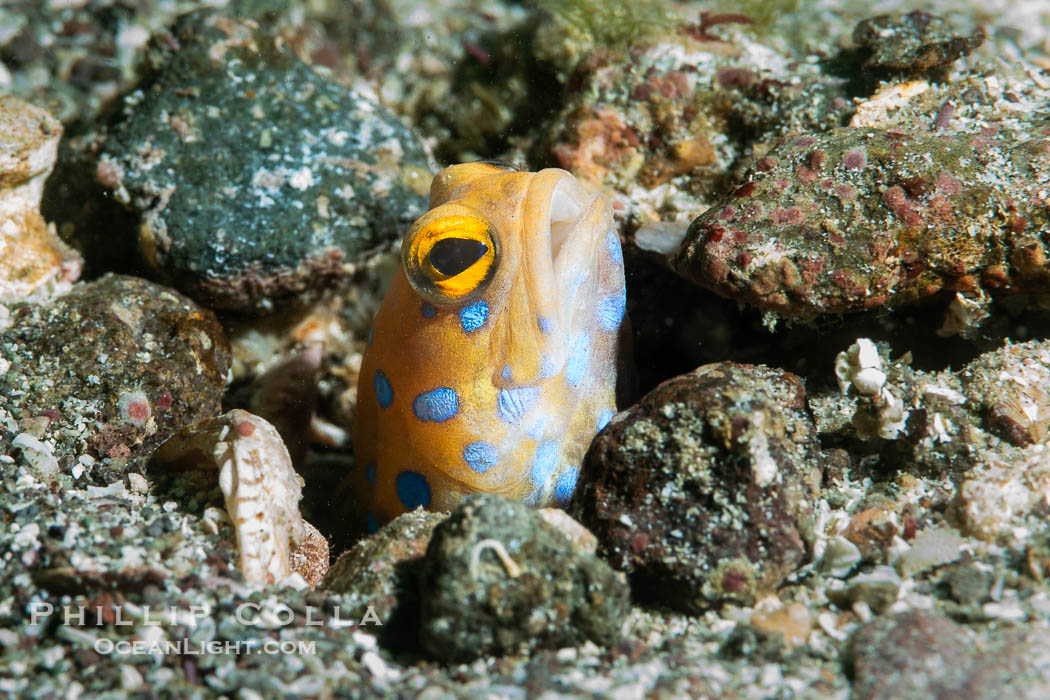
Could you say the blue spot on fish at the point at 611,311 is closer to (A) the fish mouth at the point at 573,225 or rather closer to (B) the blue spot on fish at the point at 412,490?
(A) the fish mouth at the point at 573,225

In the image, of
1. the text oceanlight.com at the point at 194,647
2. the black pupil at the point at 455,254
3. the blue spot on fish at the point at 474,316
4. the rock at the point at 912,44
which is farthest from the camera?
the rock at the point at 912,44

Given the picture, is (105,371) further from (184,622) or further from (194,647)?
(194,647)

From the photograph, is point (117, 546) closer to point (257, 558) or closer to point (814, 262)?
point (257, 558)

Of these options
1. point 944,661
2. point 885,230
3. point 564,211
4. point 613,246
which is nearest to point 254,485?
point 564,211

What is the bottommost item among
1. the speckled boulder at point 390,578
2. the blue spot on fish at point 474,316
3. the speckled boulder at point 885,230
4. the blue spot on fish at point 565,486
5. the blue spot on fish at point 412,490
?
the blue spot on fish at point 412,490

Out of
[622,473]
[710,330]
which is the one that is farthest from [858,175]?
[622,473]

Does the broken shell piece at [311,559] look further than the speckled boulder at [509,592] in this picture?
Yes

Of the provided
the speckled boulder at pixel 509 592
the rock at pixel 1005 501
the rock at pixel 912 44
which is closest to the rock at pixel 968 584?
the rock at pixel 1005 501
